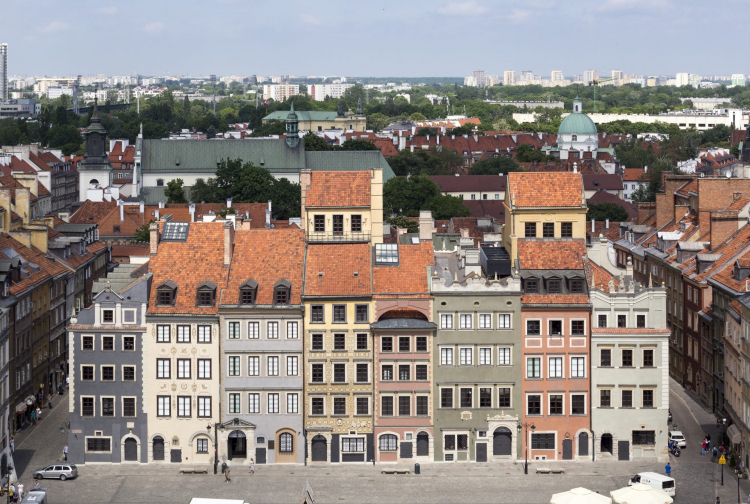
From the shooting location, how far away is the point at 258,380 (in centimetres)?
7919

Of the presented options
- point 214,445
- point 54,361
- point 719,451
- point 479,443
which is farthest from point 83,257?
point 719,451

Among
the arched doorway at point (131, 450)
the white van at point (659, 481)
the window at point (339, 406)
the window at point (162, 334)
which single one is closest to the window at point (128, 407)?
the arched doorway at point (131, 450)

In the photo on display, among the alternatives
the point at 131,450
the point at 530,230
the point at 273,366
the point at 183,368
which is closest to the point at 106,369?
the point at 183,368

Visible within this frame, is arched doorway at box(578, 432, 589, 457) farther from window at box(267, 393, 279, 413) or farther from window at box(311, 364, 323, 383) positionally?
window at box(267, 393, 279, 413)

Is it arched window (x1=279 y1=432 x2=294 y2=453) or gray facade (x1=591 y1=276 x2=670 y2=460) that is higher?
gray facade (x1=591 y1=276 x2=670 y2=460)

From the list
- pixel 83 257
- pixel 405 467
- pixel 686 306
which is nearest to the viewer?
pixel 405 467

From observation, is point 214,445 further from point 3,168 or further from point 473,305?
point 3,168

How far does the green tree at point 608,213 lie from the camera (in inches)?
6401

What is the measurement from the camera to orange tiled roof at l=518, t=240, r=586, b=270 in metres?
80.6

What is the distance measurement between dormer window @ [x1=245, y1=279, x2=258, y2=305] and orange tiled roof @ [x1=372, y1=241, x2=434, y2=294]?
677cm

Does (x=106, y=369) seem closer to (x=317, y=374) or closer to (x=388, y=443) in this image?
(x=317, y=374)

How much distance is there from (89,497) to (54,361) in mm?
27610

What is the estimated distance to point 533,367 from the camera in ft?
260

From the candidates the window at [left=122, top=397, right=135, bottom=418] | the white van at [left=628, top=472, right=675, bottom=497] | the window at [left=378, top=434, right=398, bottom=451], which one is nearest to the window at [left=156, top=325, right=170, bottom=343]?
the window at [left=122, top=397, right=135, bottom=418]
